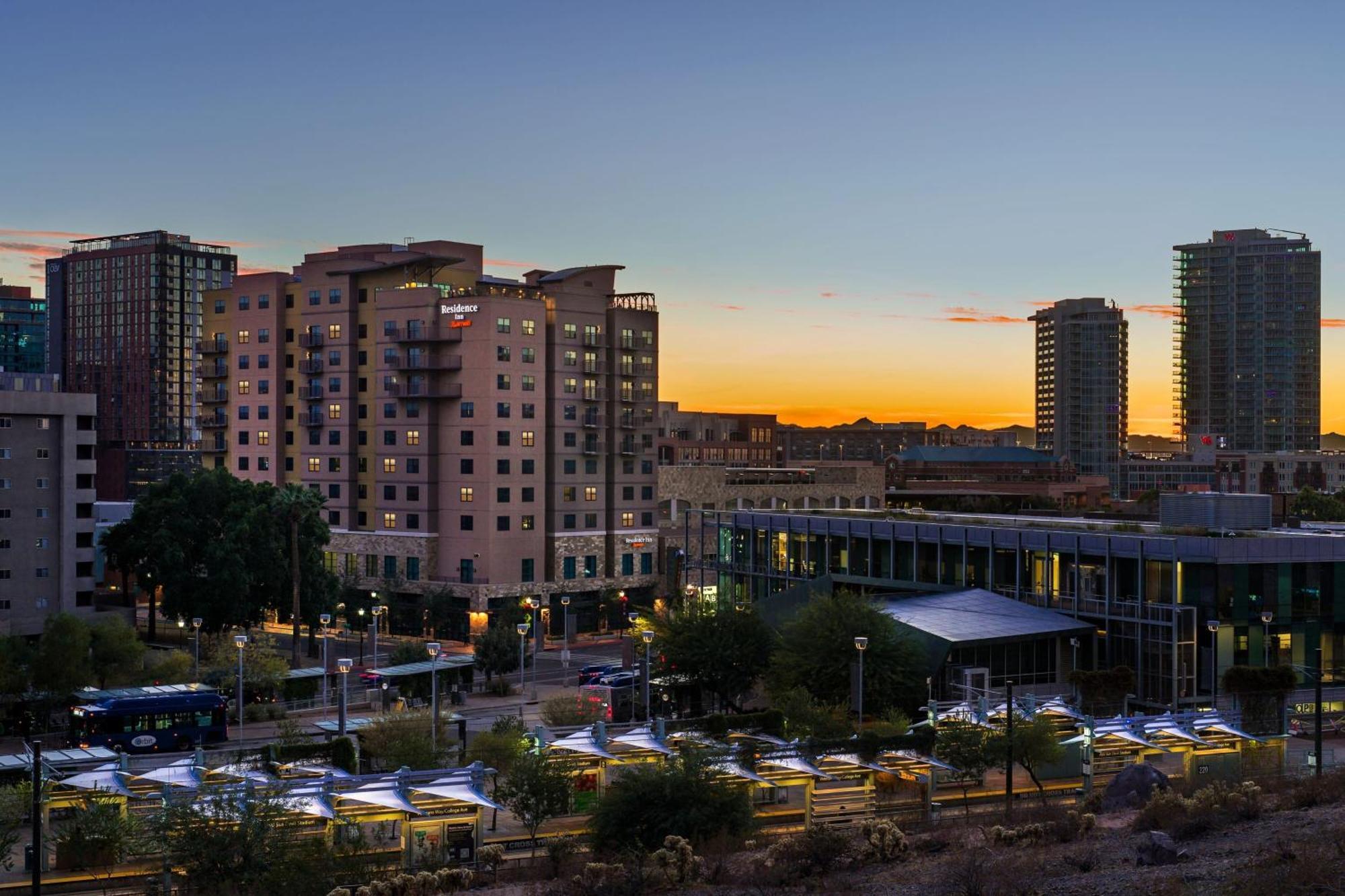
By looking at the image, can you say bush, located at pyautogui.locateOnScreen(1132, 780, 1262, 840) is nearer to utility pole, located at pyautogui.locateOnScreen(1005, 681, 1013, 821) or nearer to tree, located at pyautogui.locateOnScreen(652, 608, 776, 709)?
utility pole, located at pyautogui.locateOnScreen(1005, 681, 1013, 821)

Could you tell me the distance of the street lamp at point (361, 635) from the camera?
313 feet

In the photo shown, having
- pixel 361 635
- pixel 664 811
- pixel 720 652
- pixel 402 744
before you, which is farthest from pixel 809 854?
pixel 361 635

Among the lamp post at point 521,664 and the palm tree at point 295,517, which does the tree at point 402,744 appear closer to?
the lamp post at point 521,664

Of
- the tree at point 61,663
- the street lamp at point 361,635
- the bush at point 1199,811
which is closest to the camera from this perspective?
the bush at point 1199,811

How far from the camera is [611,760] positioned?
4616 cm

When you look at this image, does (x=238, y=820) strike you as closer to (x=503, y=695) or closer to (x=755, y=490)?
(x=503, y=695)

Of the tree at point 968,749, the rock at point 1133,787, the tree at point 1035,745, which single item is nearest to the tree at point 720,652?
the tree at point 968,749

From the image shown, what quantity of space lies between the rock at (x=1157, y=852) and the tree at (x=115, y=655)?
56.2m

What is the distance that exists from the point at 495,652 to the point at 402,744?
40.5m

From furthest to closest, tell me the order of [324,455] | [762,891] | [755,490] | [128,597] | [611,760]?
[755,490], [324,455], [128,597], [611,760], [762,891]

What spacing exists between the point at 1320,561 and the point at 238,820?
52.8 metres

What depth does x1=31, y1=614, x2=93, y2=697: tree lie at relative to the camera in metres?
68.9

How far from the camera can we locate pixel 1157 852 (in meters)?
34.6

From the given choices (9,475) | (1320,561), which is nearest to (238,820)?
(1320,561)
